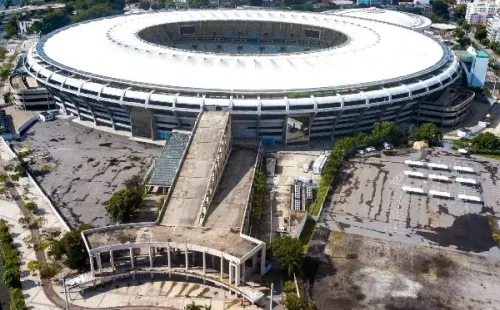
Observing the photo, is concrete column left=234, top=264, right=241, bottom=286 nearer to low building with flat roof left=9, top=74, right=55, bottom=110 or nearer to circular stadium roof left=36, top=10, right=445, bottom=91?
circular stadium roof left=36, top=10, right=445, bottom=91

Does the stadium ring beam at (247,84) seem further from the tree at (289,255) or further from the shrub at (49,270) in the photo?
the shrub at (49,270)

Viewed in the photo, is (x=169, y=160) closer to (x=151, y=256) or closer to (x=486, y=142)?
(x=151, y=256)

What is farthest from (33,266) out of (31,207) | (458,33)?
(458,33)

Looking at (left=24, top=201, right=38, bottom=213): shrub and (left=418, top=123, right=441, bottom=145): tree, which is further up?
(left=418, top=123, right=441, bottom=145): tree

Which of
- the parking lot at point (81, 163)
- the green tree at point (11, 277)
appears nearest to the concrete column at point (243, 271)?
the parking lot at point (81, 163)

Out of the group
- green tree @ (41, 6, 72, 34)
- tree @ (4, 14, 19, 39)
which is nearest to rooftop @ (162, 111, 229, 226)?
green tree @ (41, 6, 72, 34)

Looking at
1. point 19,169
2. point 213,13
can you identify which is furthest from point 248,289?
point 213,13

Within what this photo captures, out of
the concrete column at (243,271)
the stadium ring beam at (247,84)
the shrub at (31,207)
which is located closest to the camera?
the concrete column at (243,271)
